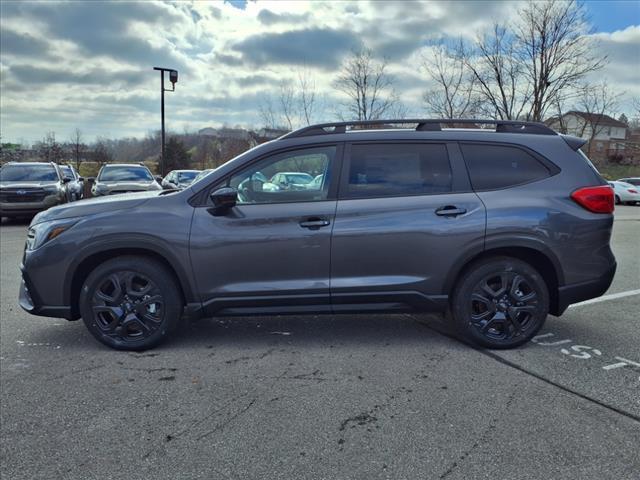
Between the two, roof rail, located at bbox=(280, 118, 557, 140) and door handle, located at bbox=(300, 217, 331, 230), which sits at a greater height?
roof rail, located at bbox=(280, 118, 557, 140)

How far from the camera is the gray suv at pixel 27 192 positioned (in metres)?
12.3

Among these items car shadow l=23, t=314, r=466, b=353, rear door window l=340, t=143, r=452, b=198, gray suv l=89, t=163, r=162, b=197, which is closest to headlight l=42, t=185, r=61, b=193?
gray suv l=89, t=163, r=162, b=197

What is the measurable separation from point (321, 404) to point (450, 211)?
6.07 feet

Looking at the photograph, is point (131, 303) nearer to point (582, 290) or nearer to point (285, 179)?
point (285, 179)

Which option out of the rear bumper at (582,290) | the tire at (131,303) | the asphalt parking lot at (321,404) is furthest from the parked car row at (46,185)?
the rear bumper at (582,290)

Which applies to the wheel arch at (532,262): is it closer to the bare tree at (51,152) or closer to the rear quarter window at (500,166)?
the rear quarter window at (500,166)

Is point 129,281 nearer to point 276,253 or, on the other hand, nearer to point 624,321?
point 276,253

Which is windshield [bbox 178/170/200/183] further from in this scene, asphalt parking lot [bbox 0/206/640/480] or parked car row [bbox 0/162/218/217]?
asphalt parking lot [bbox 0/206/640/480]

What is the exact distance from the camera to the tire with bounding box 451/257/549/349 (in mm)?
3854

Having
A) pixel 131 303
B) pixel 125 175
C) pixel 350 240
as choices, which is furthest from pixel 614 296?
pixel 125 175

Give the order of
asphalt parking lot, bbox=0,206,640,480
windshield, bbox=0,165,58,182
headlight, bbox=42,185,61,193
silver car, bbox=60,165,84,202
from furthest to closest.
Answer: silver car, bbox=60,165,84,202, windshield, bbox=0,165,58,182, headlight, bbox=42,185,61,193, asphalt parking lot, bbox=0,206,640,480

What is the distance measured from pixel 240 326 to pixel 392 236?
6.02 feet

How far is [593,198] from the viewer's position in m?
3.81

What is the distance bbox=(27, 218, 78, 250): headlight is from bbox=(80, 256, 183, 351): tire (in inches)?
16.8
